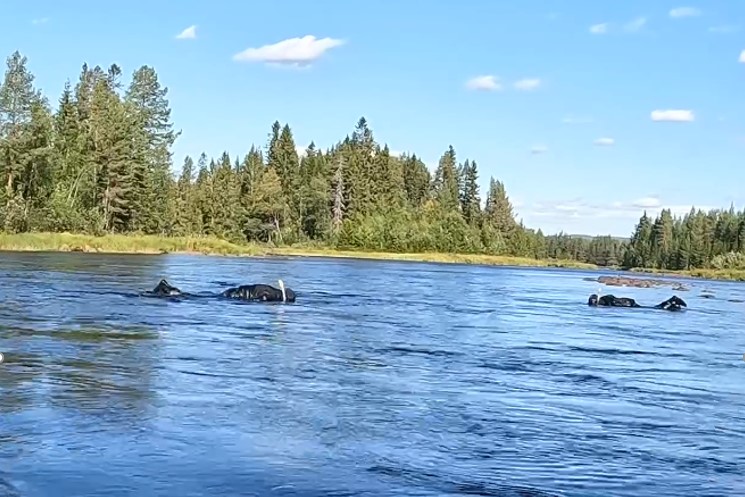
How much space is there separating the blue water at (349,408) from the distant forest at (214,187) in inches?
2674

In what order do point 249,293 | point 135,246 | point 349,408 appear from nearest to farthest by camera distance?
point 349,408 < point 249,293 < point 135,246

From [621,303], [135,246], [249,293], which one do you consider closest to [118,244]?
[135,246]

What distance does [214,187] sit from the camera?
143 metres

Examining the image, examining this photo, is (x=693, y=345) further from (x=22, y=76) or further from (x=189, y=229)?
(x=189, y=229)

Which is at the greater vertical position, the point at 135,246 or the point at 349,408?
the point at 135,246

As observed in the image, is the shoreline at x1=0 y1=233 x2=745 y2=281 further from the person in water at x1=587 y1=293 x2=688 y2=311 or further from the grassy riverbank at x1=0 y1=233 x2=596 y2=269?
the person in water at x1=587 y1=293 x2=688 y2=311

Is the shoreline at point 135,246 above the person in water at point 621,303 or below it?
above

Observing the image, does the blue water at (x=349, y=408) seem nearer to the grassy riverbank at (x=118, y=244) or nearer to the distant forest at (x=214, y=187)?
the grassy riverbank at (x=118, y=244)

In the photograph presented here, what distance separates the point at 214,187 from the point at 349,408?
132 metres

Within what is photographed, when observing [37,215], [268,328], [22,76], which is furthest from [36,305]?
[22,76]

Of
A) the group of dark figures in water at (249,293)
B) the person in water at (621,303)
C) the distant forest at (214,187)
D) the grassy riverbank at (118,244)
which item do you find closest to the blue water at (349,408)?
the group of dark figures in water at (249,293)

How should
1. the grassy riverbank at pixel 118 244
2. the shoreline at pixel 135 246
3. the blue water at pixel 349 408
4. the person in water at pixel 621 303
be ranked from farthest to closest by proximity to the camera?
the shoreline at pixel 135 246 < the grassy riverbank at pixel 118 244 < the person in water at pixel 621 303 < the blue water at pixel 349 408

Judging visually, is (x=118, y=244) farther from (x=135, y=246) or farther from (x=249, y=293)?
(x=249, y=293)

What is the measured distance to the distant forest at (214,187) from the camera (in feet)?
310
